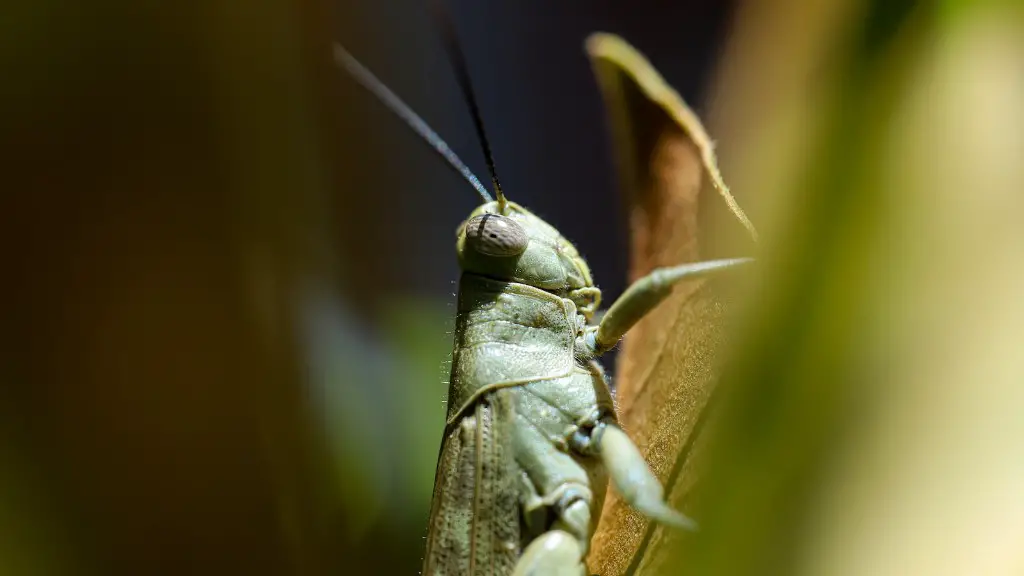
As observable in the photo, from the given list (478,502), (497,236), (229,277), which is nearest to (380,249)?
(229,277)

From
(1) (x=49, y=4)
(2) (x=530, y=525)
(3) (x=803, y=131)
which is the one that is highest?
(1) (x=49, y=4)

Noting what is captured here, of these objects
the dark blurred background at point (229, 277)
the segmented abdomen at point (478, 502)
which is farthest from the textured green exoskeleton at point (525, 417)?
the dark blurred background at point (229, 277)

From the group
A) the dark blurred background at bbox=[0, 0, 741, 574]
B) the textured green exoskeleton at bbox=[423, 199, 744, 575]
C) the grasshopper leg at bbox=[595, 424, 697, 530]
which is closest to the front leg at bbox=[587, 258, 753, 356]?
the textured green exoskeleton at bbox=[423, 199, 744, 575]

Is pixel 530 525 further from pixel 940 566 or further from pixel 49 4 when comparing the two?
pixel 49 4

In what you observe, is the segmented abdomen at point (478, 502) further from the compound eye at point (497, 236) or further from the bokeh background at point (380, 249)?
the bokeh background at point (380, 249)

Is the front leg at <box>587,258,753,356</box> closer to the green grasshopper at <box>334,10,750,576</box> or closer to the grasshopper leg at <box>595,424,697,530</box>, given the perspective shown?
the green grasshopper at <box>334,10,750,576</box>

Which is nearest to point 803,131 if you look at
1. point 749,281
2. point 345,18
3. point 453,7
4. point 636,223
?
point 749,281
